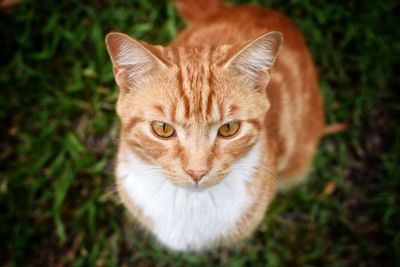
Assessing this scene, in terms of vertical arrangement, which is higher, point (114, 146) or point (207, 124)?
point (207, 124)

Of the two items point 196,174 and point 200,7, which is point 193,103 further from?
point 200,7

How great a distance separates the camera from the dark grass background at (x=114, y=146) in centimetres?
288

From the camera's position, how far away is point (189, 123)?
1.66 metres

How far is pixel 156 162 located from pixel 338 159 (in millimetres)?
1859

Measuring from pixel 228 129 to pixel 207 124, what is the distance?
11 cm

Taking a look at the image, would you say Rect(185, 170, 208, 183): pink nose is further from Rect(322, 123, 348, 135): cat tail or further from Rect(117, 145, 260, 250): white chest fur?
Rect(322, 123, 348, 135): cat tail

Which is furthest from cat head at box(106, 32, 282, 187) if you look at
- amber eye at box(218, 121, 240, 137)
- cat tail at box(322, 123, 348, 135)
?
cat tail at box(322, 123, 348, 135)

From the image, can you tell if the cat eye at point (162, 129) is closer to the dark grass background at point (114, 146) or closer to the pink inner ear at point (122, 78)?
the pink inner ear at point (122, 78)

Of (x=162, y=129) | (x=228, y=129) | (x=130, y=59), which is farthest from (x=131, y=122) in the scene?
(x=228, y=129)

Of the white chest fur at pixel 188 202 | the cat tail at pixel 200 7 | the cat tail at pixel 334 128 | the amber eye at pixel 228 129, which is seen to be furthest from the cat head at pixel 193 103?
the cat tail at pixel 334 128

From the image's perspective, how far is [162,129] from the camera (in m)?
1.69

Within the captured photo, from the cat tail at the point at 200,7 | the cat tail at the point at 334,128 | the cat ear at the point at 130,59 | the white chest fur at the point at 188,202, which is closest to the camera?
the cat ear at the point at 130,59

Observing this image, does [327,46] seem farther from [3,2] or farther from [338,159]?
[3,2]

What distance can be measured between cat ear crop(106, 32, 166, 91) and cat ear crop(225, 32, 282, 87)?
31 cm
